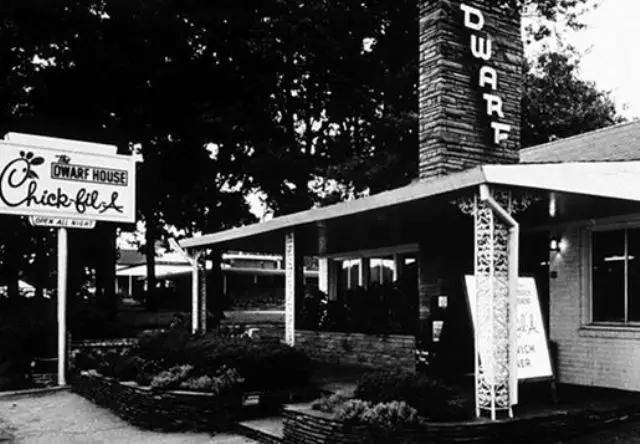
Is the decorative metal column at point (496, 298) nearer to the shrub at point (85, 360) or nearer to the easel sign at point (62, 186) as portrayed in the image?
the shrub at point (85, 360)

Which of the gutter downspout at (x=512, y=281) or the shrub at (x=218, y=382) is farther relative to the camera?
the shrub at (x=218, y=382)

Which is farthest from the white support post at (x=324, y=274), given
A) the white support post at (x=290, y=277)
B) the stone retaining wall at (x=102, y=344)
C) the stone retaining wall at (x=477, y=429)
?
the stone retaining wall at (x=477, y=429)

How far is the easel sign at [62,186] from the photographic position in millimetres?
13000

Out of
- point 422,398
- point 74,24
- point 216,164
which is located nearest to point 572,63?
point 216,164

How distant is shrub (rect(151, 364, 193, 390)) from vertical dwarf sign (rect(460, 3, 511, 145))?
5.88 metres

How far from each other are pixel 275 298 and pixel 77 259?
2419cm

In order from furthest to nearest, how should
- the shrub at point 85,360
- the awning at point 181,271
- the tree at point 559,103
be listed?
the awning at point 181,271, the tree at point 559,103, the shrub at point 85,360

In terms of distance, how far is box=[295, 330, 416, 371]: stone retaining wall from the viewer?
12.2 metres

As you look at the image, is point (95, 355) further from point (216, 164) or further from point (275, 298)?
point (275, 298)

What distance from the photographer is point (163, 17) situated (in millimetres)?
23844

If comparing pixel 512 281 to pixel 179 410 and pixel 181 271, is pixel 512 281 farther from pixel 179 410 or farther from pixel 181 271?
pixel 181 271

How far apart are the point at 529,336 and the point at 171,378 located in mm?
4680

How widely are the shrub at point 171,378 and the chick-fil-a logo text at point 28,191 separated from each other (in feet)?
16.8

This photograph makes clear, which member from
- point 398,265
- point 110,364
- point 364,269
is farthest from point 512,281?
point 364,269
